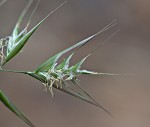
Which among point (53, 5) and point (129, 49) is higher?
point (53, 5)

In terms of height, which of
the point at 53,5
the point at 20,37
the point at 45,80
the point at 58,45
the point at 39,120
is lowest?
the point at 45,80

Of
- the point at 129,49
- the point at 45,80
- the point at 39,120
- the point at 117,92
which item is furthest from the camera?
the point at 129,49

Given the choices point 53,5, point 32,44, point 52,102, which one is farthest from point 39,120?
point 53,5

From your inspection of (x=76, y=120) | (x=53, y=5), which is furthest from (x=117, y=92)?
(x=53, y=5)

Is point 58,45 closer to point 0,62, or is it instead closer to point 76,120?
point 76,120

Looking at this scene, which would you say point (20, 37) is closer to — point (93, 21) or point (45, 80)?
point (45, 80)

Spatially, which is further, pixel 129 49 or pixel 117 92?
pixel 129 49

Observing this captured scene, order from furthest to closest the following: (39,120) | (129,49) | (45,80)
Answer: (129,49) → (39,120) → (45,80)
